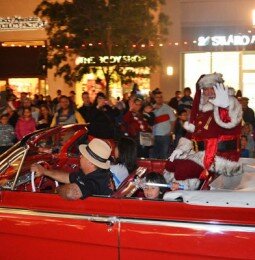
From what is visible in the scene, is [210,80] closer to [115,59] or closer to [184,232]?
[184,232]

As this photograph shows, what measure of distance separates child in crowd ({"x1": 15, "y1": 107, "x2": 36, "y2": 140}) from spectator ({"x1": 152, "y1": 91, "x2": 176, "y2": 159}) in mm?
2442

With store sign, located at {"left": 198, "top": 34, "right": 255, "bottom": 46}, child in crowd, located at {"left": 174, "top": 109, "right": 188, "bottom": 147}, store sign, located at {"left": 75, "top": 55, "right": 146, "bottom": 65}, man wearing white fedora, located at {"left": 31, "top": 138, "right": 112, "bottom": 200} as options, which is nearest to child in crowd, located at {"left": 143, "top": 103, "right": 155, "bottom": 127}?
child in crowd, located at {"left": 174, "top": 109, "right": 188, "bottom": 147}

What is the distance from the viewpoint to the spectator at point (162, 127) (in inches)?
412

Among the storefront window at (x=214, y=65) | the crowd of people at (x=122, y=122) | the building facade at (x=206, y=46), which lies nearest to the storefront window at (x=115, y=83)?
the building facade at (x=206, y=46)

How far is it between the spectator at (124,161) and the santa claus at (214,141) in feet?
1.64

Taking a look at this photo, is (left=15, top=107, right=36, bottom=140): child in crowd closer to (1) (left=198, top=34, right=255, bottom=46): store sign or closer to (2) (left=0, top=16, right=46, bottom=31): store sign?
(1) (left=198, top=34, right=255, bottom=46): store sign

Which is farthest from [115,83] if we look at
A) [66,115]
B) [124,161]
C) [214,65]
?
[124,161]

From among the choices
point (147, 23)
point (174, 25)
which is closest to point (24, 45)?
point (174, 25)

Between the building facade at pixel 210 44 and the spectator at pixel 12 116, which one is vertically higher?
the building facade at pixel 210 44

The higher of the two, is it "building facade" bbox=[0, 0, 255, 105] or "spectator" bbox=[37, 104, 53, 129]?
"building facade" bbox=[0, 0, 255, 105]

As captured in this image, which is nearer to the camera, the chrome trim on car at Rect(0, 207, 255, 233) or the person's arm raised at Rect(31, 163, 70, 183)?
the chrome trim on car at Rect(0, 207, 255, 233)

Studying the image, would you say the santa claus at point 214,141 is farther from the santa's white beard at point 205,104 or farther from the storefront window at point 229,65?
the storefront window at point 229,65

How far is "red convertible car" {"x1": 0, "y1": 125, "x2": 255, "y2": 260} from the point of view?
3240 mm

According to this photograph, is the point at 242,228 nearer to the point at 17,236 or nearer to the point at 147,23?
the point at 17,236
